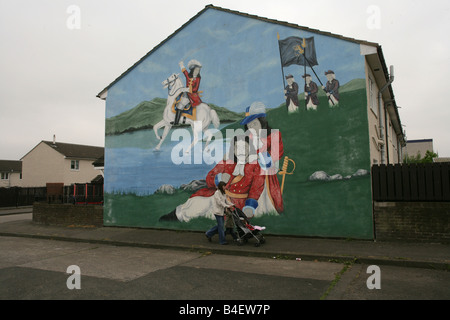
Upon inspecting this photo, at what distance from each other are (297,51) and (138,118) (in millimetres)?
6317

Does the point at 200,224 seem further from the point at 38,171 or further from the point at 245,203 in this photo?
the point at 38,171

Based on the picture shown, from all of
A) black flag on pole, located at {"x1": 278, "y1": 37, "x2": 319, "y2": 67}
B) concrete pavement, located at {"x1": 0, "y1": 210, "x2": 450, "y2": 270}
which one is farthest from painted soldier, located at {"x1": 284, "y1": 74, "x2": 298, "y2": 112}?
concrete pavement, located at {"x1": 0, "y1": 210, "x2": 450, "y2": 270}

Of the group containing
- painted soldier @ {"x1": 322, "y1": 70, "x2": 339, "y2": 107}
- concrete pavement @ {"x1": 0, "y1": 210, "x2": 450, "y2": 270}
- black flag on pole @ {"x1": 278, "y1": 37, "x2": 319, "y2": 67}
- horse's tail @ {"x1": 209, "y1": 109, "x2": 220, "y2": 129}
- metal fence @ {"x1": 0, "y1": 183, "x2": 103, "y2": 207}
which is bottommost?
concrete pavement @ {"x1": 0, "y1": 210, "x2": 450, "y2": 270}

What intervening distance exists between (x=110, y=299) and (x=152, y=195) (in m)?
7.27

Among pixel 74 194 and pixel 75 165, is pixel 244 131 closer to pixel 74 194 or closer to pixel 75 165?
pixel 74 194

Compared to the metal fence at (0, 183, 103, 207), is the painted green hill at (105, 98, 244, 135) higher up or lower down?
higher up

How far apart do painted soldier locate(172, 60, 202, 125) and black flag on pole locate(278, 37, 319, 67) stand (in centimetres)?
307

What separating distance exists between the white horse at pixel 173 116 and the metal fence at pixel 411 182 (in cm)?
525

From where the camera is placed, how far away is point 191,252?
8953mm

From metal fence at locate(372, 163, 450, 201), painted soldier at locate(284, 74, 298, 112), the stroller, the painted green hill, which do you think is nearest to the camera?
metal fence at locate(372, 163, 450, 201)

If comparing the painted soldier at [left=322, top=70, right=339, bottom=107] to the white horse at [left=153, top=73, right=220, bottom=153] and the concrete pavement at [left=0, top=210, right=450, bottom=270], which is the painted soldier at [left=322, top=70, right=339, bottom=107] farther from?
the concrete pavement at [left=0, top=210, right=450, bottom=270]

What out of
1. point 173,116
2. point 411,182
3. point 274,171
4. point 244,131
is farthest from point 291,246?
point 173,116

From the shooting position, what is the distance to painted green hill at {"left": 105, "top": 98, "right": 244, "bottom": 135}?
1248 cm

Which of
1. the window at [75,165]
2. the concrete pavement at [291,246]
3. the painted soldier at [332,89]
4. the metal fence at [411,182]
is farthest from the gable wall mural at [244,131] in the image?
the window at [75,165]
